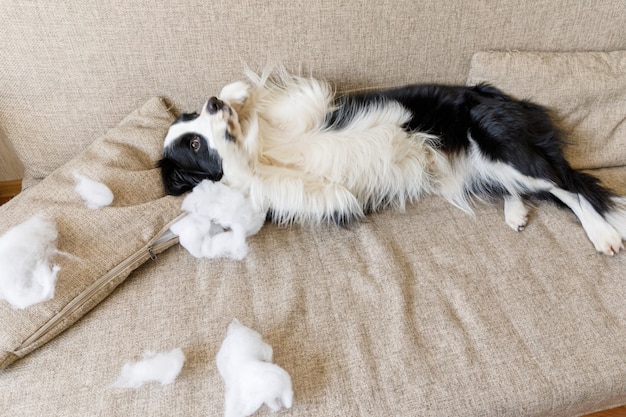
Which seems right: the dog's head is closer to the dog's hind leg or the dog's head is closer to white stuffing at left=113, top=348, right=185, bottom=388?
white stuffing at left=113, top=348, right=185, bottom=388

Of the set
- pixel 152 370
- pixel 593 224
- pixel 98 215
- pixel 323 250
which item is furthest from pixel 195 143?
pixel 593 224

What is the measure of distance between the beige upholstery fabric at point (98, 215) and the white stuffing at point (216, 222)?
0.21 ft

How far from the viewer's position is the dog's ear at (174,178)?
4.85ft

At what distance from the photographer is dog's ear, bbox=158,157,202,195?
1.48 meters

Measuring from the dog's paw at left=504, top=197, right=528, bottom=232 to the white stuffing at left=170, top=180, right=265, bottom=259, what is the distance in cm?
88

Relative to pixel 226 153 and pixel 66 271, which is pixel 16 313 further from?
pixel 226 153

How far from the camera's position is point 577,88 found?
1626mm

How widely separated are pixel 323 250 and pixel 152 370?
25.2 inches

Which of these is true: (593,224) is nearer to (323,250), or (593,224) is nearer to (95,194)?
(323,250)

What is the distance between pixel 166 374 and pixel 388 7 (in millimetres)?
1385

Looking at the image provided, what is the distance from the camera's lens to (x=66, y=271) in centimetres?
120

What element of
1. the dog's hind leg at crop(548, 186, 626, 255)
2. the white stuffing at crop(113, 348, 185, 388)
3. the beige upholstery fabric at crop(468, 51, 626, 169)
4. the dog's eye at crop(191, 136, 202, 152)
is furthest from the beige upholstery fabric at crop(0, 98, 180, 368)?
the dog's hind leg at crop(548, 186, 626, 255)

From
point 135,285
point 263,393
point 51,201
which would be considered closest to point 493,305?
point 263,393

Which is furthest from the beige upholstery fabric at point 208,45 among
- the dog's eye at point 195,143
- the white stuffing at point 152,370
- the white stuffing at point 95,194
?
the white stuffing at point 152,370
